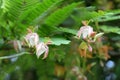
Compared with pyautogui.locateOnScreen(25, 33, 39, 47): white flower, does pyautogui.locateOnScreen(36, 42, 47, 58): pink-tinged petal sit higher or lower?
lower

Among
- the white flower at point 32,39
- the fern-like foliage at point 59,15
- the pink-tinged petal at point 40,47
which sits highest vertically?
the fern-like foliage at point 59,15

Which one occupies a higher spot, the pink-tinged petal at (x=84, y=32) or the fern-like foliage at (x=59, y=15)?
the fern-like foliage at (x=59, y=15)

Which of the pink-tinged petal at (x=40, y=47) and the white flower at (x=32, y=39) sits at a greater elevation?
the white flower at (x=32, y=39)

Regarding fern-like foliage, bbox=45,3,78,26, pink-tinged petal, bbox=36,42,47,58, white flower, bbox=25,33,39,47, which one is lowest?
pink-tinged petal, bbox=36,42,47,58

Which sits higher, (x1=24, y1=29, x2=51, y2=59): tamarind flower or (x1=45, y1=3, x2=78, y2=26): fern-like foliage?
(x1=45, y1=3, x2=78, y2=26): fern-like foliage

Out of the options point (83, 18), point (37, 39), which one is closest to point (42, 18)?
point (37, 39)

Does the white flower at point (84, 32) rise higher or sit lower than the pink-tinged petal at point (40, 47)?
higher

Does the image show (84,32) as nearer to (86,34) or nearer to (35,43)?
(86,34)

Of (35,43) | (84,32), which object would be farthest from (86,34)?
(35,43)

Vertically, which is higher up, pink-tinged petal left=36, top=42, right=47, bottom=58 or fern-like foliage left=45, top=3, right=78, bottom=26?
fern-like foliage left=45, top=3, right=78, bottom=26
